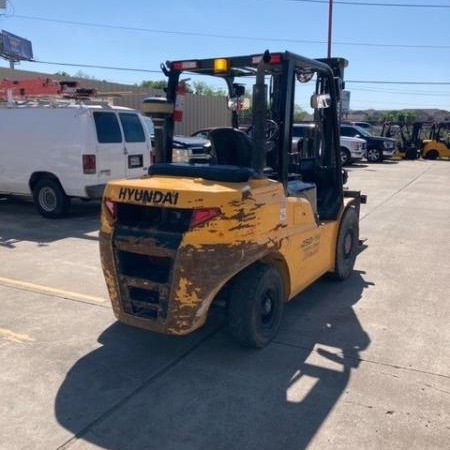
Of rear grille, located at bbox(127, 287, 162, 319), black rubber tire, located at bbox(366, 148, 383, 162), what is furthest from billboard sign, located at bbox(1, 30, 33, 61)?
rear grille, located at bbox(127, 287, 162, 319)

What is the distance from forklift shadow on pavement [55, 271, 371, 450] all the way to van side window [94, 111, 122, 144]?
558 centimetres

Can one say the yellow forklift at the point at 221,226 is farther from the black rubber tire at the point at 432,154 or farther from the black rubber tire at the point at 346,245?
the black rubber tire at the point at 432,154

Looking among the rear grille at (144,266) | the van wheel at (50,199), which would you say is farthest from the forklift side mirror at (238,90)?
the van wheel at (50,199)

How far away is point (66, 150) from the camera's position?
9.60 m

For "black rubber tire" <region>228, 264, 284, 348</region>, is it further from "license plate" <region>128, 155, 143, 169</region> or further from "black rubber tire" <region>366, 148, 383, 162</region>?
"black rubber tire" <region>366, 148, 383, 162</region>

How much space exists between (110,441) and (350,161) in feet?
76.7

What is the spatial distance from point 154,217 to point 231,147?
3.35 ft

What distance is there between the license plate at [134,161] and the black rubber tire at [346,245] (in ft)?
17.5

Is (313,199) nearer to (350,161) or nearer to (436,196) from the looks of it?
(436,196)

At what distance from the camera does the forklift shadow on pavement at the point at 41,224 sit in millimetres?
8625

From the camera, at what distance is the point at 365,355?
436 cm

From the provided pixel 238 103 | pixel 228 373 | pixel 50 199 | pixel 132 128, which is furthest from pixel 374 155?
pixel 228 373

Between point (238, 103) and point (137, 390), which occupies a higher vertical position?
Answer: point (238, 103)

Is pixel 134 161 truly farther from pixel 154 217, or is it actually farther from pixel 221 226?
pixel 221 226
